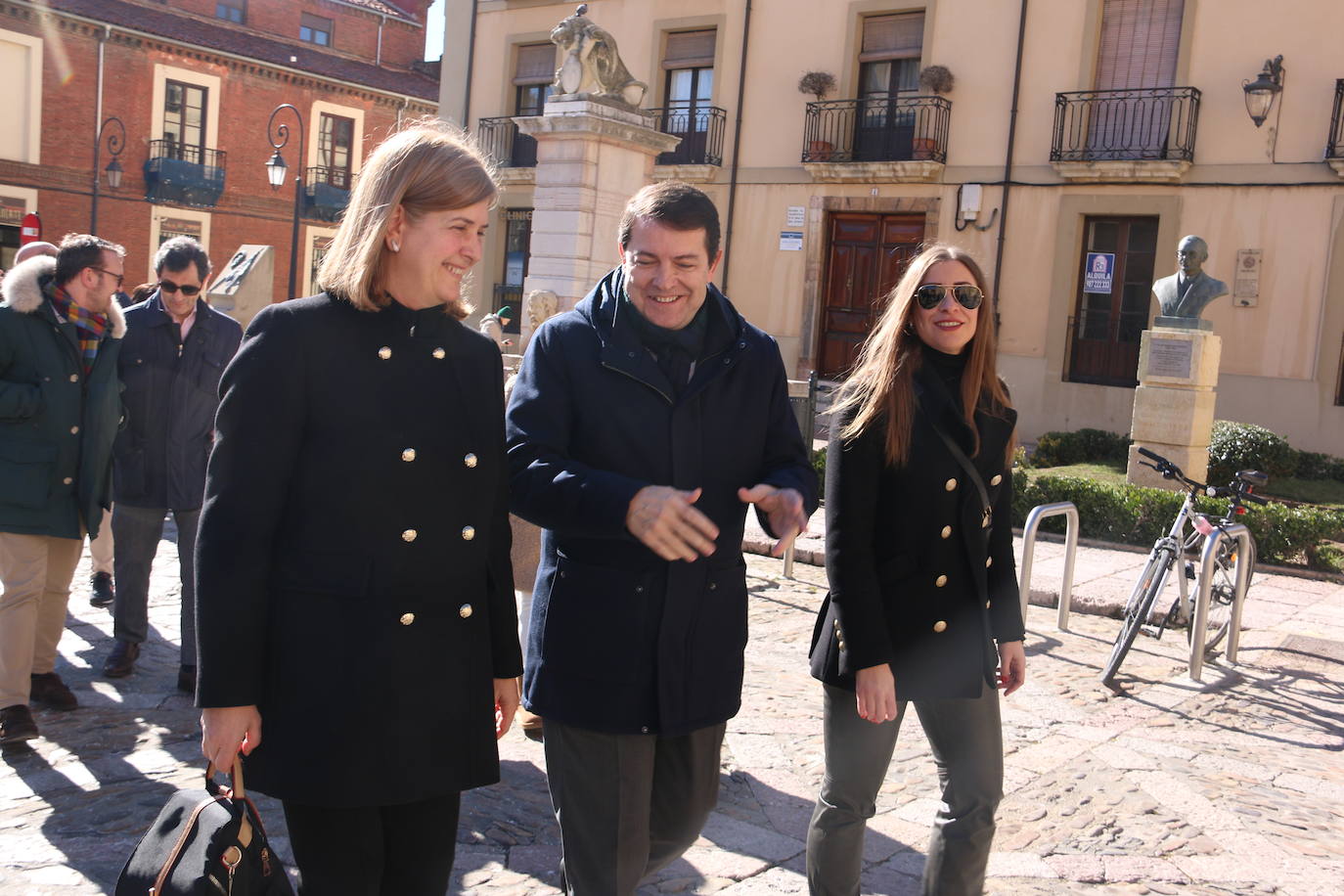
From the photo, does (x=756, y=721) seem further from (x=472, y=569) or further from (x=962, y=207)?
(x=962, y=207)

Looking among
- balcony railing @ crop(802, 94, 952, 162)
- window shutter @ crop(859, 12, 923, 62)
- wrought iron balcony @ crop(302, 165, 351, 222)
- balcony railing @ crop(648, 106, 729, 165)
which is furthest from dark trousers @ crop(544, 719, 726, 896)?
wrought iron balcony @ crop(302, 165, 351, 222)

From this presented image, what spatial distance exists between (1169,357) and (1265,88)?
251 inches

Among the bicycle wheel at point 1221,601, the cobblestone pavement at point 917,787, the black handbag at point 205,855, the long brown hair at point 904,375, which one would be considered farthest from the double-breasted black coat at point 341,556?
the bicycle wheel at point 1221,601

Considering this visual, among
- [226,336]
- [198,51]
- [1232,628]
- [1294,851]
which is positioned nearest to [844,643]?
[1294,851]

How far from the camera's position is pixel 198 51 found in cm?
3369

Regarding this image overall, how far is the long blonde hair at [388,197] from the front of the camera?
2359 mm

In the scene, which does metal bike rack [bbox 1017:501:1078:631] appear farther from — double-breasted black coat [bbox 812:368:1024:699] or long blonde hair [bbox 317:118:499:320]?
long blonde hair [bbox 317:118:499:320]

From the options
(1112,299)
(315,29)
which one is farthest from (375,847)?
(315,29)

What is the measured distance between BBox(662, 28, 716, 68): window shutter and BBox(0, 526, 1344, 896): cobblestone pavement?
674 inches

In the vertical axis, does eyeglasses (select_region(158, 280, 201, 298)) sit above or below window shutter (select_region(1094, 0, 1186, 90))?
below

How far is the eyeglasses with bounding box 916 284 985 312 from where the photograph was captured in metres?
3.23

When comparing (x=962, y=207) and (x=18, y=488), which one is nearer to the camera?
(x=18, y=488)

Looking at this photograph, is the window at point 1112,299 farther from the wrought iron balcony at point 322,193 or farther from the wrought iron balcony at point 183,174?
the wrought iron balcony at point 183,174

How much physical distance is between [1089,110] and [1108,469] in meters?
6.08
